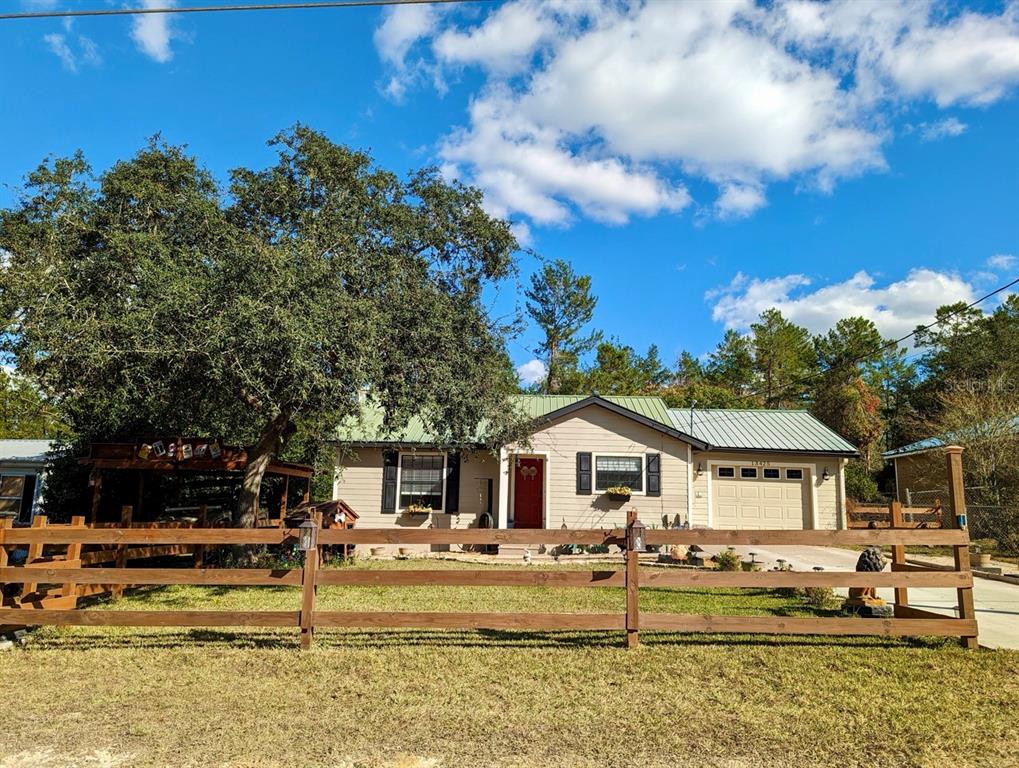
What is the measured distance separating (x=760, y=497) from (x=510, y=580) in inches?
549

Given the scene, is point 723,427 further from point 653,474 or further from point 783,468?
point 653,474

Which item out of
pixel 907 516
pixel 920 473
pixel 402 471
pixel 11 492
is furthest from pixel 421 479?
pixel 920 473

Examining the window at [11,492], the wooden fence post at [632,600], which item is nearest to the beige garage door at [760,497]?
the wooden fence post at [632,600]

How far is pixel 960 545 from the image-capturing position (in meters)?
6.14

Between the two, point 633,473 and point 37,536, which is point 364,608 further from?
point 633,473

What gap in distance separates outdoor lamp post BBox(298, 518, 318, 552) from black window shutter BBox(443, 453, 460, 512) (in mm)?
10305

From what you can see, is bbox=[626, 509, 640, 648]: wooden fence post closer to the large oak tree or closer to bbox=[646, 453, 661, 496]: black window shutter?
the large oak tree

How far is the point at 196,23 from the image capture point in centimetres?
932

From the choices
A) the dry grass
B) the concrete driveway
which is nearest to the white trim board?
the concrete driveway

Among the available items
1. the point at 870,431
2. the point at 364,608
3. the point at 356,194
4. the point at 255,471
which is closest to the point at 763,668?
the point at 364,608

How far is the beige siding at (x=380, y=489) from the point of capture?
16.3m

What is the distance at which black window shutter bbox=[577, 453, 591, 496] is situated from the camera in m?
16.0

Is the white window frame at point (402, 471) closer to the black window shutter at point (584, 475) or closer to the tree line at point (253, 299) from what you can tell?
the tree line at point (253, 299)

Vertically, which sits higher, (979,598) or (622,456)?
(622,456)
